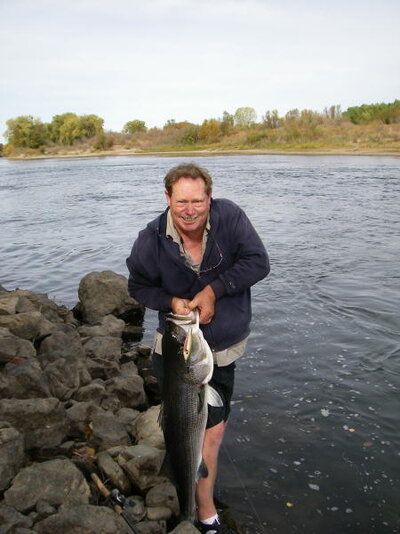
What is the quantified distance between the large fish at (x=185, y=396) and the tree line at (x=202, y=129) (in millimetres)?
65103

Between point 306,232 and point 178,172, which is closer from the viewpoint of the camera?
point 178,172

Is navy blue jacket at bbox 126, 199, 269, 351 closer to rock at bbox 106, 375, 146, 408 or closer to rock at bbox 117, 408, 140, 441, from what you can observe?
rock at bbox 117, 408, 140, 441

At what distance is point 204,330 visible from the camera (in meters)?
3.65

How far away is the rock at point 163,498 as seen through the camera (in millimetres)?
4074

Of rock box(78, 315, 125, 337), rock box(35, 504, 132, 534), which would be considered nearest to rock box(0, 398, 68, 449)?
rock box(35, 504, 132, 534)

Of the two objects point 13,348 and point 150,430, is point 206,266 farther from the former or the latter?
point 13,348

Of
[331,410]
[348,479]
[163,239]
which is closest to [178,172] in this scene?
[163,239]

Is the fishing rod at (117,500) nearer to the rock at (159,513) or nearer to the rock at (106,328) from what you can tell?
the rock at (159,513)

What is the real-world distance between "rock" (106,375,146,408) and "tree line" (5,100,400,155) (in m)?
63.0

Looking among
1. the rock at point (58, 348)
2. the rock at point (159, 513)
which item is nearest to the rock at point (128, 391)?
the rock at point (58, 348)

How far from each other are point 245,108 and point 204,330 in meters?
117

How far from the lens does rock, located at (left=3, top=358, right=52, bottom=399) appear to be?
5.13 m

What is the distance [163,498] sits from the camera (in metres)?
4.09

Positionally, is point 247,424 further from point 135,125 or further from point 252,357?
point 135,125
